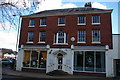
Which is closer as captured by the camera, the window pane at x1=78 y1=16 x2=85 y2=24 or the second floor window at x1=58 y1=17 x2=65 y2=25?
the window pane at x1=78 y1=16 x2=85 y2=24

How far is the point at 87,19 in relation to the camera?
23125 mm

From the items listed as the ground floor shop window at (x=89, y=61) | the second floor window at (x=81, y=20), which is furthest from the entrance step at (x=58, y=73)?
the second floor window at (x=81, y=20)

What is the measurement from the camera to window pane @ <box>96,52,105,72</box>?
70.0ft

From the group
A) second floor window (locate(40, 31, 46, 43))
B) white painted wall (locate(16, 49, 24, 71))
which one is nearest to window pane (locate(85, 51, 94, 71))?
second floor window (locate(40, 31, 46, 43))

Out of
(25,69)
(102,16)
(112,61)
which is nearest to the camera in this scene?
(112,61)

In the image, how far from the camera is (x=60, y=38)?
23828 mm

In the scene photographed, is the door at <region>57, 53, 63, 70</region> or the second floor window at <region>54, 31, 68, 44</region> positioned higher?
the second floor window at <region>54, 31, 68, 44</region>

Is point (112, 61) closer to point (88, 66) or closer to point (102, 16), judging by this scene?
point (88, 66)

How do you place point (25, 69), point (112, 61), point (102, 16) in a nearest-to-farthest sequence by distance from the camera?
point (112, 61) → point (102, 16) → point (25, 69)

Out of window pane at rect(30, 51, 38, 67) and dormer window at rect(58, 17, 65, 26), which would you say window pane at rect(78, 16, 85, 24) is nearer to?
dormer window at rect(58, 17, 65, 26)

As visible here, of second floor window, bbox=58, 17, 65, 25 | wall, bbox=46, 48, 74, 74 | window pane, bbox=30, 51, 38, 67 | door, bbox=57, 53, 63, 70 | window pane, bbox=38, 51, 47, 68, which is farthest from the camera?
window pane, bbox=30, 51, 38, 67

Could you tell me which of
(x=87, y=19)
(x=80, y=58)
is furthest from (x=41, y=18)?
(x=80, y=58)

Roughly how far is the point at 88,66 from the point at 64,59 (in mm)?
3644

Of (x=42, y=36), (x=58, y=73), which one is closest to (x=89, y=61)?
(x=58, y=73)
